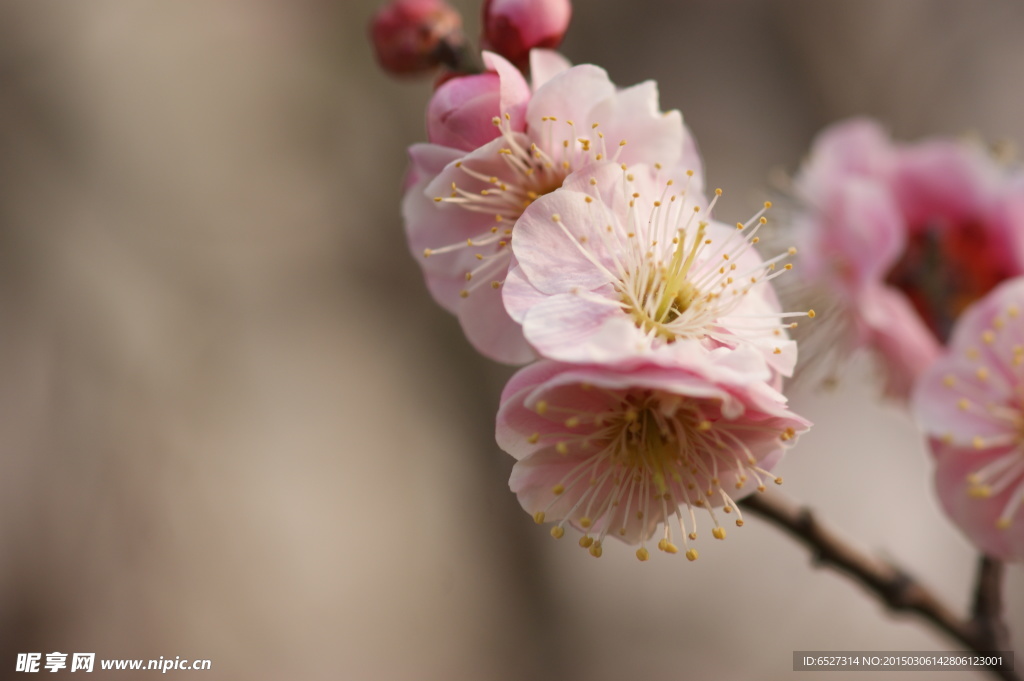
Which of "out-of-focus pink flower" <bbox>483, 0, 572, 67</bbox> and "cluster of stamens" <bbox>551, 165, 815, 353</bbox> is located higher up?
"out-of-focus pink flower" <bbox>483, 0, 572, 67</bbox>

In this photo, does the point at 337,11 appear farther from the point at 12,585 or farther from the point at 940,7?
the point at 940,7

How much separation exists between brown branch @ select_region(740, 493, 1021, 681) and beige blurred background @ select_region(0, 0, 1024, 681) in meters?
0.99

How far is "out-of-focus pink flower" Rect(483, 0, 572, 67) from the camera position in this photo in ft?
1.85

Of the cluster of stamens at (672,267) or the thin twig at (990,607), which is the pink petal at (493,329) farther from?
the thin twig at (990,607)

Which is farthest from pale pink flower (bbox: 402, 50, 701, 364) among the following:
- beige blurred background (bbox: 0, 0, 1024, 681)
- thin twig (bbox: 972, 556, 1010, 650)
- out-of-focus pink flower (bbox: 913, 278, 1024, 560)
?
beige blurred background (bbox: 0, 0, 1024, 681)

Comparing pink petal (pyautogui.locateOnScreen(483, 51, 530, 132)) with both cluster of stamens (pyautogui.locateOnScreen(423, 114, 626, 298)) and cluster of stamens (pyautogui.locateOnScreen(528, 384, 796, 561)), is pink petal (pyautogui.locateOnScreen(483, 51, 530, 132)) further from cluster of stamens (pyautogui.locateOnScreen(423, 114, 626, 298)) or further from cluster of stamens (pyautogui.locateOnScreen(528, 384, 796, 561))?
cluster of stamens (pyautogui.locateOnScreen(528, 384, 796, 561))

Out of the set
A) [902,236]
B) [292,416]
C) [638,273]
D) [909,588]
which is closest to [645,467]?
[638,273]

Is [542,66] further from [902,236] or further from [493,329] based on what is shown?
[902,236]

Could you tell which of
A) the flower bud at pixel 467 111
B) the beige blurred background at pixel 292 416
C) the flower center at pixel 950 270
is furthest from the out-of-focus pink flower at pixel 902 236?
the beige blurred background at pixel 292 416

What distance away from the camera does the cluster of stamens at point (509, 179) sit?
50 centimetres

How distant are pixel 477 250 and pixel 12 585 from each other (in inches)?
63.9

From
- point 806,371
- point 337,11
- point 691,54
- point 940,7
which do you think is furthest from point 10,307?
point 940,7

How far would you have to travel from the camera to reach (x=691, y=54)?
8.31 ft

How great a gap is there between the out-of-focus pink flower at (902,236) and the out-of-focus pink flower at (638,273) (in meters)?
0.42
